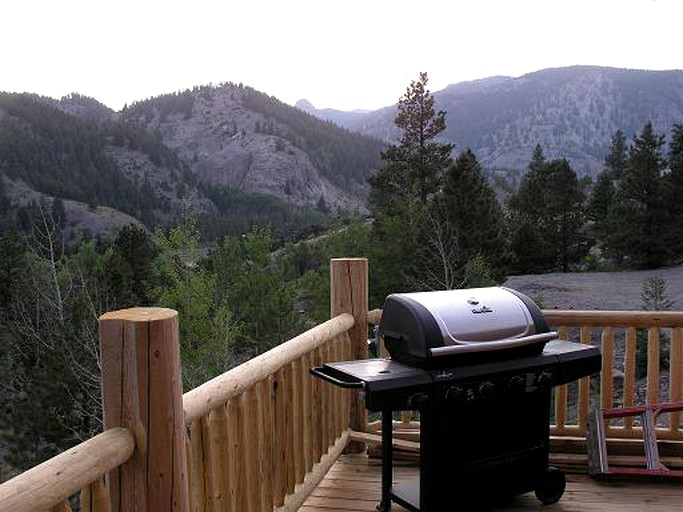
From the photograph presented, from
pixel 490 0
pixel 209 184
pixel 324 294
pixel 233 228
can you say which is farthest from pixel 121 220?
pixel 490 0

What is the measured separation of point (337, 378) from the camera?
8.98 ft

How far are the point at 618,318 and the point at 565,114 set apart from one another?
188 metres

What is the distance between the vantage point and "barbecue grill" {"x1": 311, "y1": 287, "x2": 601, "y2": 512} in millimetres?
2648

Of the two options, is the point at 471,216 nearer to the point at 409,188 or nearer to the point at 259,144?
the point at 409,188

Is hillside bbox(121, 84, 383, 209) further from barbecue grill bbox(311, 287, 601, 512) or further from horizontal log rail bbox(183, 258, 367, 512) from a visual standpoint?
barbecue grill bbox(311, 287, 601, 512)

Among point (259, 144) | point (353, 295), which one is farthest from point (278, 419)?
point (259, 144)

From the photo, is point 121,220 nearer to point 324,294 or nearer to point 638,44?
point 324,294

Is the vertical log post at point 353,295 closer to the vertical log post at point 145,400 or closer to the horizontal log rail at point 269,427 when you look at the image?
the horizontal log rail at point 269,427

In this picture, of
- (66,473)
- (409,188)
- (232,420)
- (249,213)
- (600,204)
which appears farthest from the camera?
(249,213)

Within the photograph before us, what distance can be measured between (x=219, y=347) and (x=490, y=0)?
1443cm

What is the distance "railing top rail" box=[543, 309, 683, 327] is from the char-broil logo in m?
1.08

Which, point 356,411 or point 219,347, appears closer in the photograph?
point 356,411

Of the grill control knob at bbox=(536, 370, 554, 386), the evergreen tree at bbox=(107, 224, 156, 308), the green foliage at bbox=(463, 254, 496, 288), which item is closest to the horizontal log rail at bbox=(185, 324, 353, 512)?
the grill control knob at bbox=(536, 370, 554, 386)

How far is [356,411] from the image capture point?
13.2 feet
